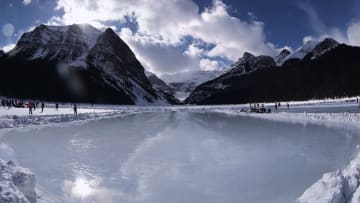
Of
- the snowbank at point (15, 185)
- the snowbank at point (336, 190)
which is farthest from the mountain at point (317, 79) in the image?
the snowbank at point (15, 185)

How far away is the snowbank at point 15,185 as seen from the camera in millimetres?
5723

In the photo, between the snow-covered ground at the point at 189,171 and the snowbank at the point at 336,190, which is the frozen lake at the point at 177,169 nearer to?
the snow-covered ground at the point at 189,171

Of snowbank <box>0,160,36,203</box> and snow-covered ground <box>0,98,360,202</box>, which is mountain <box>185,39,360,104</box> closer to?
snow-covered ground <box>0,98,360,202</box>

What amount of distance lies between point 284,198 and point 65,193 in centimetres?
516

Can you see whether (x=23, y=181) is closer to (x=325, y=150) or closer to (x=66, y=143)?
(x=66, y=143)

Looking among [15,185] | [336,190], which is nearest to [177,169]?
[15,185]

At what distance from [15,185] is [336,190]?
6.41 metres

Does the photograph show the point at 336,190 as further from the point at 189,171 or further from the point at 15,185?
the point at 15,185

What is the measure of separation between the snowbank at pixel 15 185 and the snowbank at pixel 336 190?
5604mm

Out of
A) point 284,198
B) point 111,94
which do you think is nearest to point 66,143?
point 284,198

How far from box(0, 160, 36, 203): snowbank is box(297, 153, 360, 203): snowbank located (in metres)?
5.60

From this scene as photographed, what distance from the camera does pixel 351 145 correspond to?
14.8 meters

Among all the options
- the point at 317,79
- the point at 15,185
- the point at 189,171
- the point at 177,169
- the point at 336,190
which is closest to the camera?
the point at 336,190

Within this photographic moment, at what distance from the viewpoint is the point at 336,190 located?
623 centimetres
